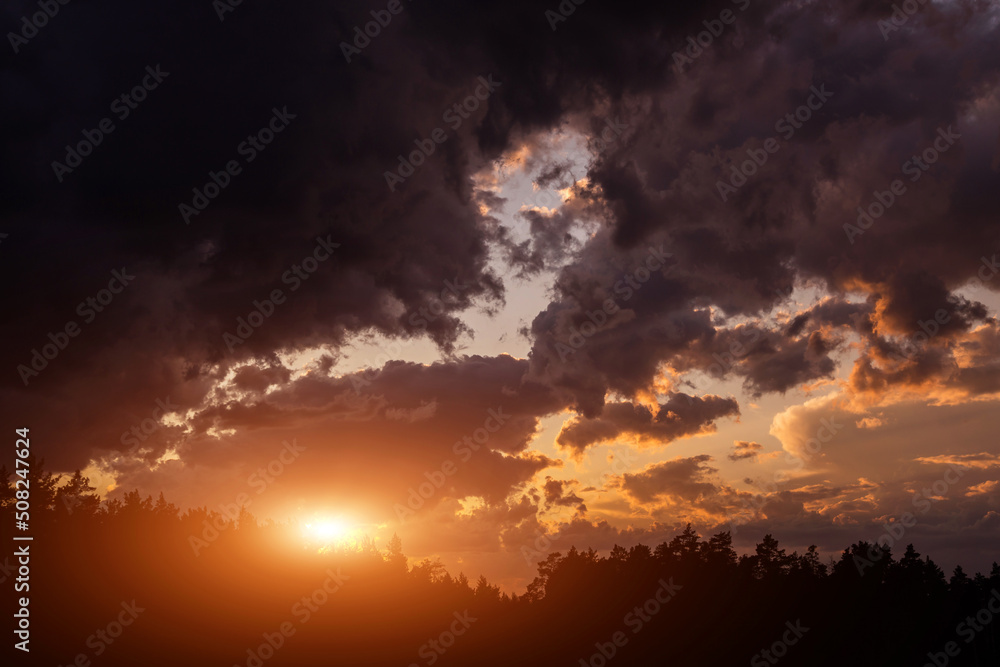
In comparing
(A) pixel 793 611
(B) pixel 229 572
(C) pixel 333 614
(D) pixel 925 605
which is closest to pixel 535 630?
(C) pixel 333 614

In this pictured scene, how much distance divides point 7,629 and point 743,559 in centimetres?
12260

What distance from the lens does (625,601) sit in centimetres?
14425

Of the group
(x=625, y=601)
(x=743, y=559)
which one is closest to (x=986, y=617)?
(x=743, y=559)

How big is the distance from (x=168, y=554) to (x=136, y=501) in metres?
13.0

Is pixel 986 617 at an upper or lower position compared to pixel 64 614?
lower

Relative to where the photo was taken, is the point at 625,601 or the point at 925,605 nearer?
the point at 925,605

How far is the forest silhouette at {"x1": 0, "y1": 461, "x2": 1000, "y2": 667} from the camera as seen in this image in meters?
117

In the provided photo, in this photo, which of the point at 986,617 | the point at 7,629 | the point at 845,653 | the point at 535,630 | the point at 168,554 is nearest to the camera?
the point at 7,629

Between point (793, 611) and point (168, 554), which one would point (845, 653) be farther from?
point (168, 554)

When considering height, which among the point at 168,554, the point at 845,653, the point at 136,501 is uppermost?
the point at 136,501

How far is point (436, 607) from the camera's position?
521ft

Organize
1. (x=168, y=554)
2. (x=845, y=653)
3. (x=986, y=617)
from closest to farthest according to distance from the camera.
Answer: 1. (x=845, y=653)
2. (x=986, y=617)
3. (x=168, y=554)

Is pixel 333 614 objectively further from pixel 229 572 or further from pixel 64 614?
pixel 64 614

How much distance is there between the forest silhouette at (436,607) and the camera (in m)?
117
